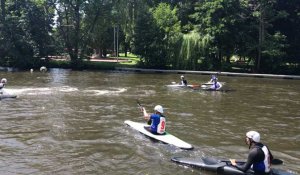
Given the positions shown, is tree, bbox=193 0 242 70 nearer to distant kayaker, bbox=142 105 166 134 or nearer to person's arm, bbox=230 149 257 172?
distant kayaker, bbox=142 105 166 134

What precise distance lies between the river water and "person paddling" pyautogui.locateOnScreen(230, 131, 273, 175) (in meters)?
1.80

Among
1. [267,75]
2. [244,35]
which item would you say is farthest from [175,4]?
[267,75]

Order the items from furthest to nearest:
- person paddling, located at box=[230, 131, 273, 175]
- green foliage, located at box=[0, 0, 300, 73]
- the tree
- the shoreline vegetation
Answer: green foliage, located at box=[0, 0, 300, 73] < the tree < the shoreline vegetation < person paddling, located at box=[230, 131, 273, 175]

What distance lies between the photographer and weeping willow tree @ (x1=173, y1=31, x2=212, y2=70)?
54.6 m

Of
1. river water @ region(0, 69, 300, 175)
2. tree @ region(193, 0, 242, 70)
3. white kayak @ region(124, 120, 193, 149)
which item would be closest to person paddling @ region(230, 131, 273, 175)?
river water @ region(0, 69, 300, 175)

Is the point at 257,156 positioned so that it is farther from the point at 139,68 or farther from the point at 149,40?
the point at 149,40

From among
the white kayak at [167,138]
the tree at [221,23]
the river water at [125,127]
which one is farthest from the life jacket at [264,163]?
the tree at [221,23]

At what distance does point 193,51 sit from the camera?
5509 cm

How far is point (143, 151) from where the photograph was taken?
16031mm

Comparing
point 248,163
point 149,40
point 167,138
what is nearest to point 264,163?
point 248,163

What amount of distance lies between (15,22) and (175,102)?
35473 mm

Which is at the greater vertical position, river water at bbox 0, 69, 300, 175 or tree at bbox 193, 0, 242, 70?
tree at bbox 193, 0, 242, 70

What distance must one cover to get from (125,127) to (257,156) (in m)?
9.26

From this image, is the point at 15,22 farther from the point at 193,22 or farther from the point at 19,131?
the point at 19,131
